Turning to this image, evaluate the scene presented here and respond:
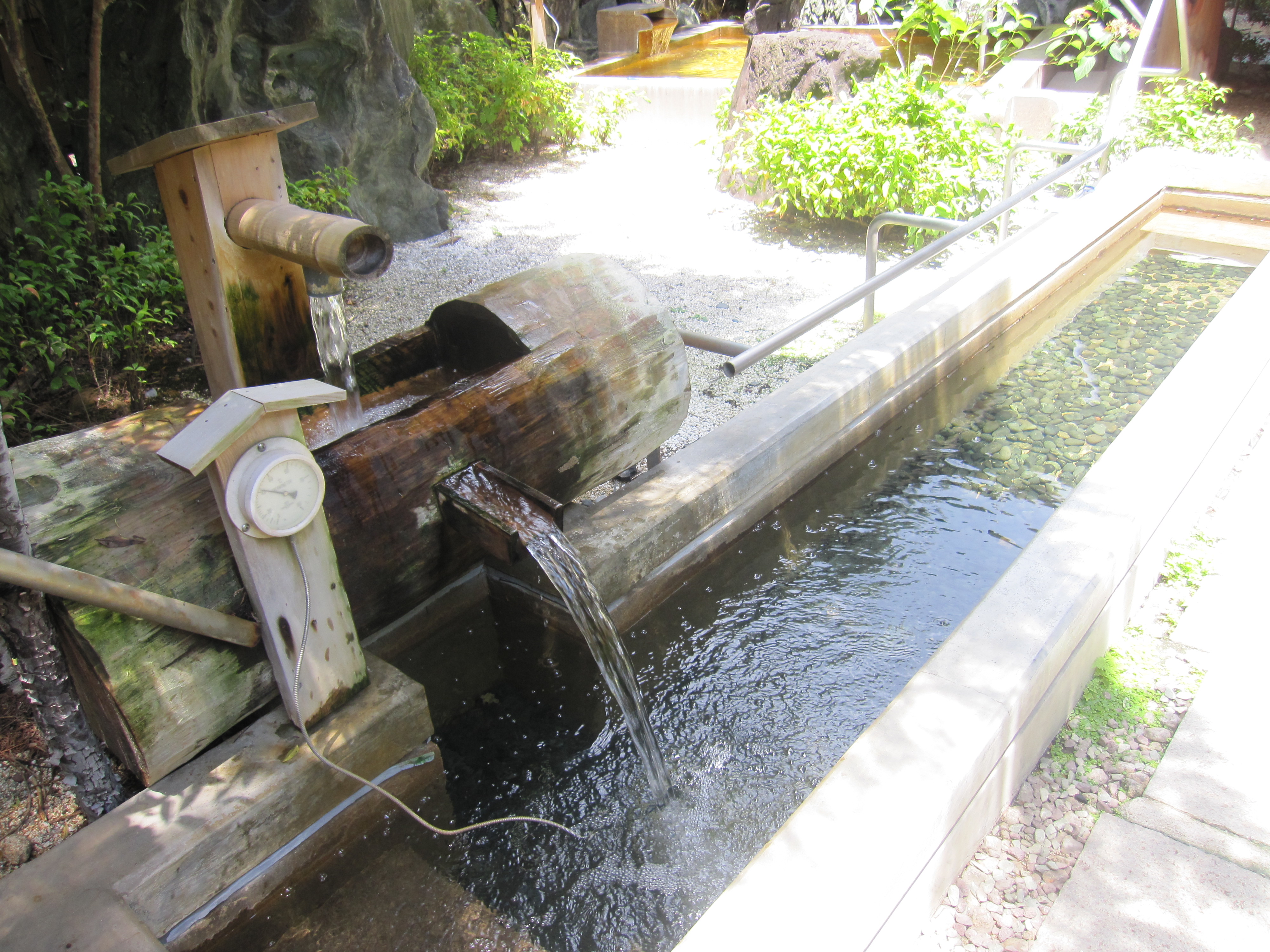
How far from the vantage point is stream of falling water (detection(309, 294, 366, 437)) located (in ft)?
7.62

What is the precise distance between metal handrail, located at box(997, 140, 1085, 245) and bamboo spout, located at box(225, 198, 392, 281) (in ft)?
13.4

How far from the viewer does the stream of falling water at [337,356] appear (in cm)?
232

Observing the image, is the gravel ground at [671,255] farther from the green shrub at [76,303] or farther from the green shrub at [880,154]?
the green shrub at [76,303]

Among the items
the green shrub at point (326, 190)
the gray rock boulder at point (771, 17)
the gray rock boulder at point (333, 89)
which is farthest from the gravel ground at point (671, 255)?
the gray rock boulder at point (771, 17)

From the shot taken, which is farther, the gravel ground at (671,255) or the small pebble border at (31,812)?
the gravel ground at (671,255)

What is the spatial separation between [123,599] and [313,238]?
2.56ft

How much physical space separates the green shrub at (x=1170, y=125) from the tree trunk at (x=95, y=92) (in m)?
6.58

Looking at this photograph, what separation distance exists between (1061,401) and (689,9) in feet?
50.2

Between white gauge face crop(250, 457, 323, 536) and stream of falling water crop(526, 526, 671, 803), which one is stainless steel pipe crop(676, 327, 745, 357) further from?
white gauge face crop(250, 457, 323, 536)

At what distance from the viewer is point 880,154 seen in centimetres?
577

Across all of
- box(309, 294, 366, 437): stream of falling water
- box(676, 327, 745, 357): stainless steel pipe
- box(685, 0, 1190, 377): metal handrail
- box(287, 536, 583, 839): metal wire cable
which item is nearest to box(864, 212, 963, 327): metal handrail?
box(685, 0, 1190, 377): metal handrail

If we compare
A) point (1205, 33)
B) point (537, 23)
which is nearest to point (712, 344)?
point (537, 23)

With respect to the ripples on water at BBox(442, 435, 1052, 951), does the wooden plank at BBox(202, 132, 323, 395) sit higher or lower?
higher

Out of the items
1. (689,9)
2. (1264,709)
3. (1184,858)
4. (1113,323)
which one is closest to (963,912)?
(1184,858)
